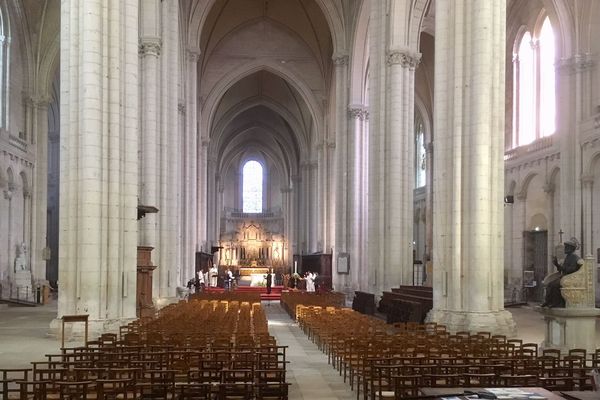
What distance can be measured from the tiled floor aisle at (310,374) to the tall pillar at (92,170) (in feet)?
16.8

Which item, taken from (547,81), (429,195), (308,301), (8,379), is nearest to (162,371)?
(8,379)

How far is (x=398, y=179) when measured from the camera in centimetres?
2856

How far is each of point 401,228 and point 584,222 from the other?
870 centimetres

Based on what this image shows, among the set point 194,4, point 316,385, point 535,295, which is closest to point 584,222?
point 535,295

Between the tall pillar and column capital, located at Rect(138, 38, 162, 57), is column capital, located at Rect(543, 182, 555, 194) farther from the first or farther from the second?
the tall pillar

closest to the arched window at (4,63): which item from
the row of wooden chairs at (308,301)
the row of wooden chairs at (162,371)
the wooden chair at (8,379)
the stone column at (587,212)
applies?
the row of wooden chairs at (308,301)

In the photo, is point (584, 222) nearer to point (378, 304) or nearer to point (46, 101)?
point (378, 304)

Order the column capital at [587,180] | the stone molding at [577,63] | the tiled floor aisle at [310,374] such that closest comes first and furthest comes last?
the tiled floor aisle at [310,374] < the column capital at [587,180] < the stone molding at [577,63]

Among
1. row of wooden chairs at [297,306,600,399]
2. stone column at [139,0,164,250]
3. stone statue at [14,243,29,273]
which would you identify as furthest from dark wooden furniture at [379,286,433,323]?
stone statue at [14,243,29,273]

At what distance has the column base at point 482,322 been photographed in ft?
59.9

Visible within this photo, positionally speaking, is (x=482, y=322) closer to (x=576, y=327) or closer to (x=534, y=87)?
(x=576, y=327)

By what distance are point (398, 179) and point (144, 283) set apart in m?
11.5

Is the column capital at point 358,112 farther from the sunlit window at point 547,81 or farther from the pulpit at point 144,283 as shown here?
the pulpit at point 144,283

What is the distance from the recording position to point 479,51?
741 inches
